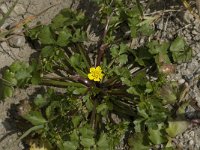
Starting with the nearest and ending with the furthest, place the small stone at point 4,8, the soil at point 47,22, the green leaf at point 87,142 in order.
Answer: the green leaf at point 87,142 < the soil at point 47,22 < the small stone at point 4,8

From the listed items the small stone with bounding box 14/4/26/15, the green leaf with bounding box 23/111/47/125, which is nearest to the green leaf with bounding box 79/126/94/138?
the green leaf with bounding box 23/111/47/125

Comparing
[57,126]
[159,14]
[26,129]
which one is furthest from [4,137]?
[159,14]

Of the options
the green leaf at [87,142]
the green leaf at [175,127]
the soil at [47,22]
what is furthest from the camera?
the soil at [47,22]

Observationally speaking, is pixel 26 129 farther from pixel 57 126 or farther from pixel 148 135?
pixel 148 135

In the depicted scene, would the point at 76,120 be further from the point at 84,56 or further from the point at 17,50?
the point at 17,50

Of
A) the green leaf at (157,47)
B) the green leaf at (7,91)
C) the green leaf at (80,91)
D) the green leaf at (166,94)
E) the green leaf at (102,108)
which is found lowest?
the green leaf at (102,108)

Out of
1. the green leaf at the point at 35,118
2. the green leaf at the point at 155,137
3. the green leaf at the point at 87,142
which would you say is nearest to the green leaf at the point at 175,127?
the green leaf at the point at 155,137

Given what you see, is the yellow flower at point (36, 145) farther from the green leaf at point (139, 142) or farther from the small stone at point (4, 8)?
the small stone at point (4, 8)
